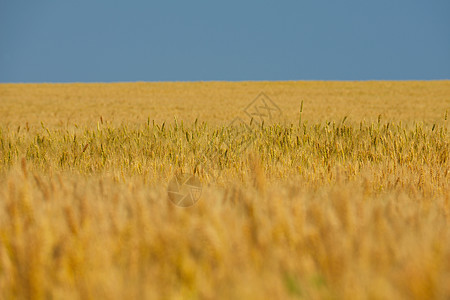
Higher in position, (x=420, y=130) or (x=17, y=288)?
(x=420, y=130)

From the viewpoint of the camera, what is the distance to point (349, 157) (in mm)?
4523

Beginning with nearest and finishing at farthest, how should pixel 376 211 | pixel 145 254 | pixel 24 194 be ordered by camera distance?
pixel 145 254 → pixel 376 211 → pixel 24 194

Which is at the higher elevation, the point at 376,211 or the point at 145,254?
the point at 376,211

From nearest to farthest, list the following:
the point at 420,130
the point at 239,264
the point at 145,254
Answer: the point at 239,264, the point at 145,254, the point at 420,130

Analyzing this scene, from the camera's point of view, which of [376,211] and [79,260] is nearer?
[79,260]

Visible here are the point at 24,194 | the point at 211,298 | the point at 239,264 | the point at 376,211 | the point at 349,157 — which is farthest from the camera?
the point at 349,157

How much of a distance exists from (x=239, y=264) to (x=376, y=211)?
1.61ft

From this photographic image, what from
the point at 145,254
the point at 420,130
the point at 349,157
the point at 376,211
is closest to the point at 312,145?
the point at 349,157

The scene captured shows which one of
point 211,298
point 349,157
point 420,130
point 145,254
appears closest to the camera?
point 211,298

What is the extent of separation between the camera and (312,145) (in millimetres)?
4695

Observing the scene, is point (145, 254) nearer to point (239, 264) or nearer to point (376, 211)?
point (239, 264)

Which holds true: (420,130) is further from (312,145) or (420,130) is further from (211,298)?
(211,298)

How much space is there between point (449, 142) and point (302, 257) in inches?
176

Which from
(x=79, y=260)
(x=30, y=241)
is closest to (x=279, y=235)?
(x=79, y=260)
